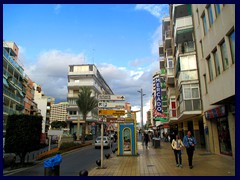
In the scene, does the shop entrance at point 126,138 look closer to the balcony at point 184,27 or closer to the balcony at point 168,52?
the balcony at point 184,27

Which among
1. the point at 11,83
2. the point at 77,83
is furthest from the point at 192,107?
the point at 77,83

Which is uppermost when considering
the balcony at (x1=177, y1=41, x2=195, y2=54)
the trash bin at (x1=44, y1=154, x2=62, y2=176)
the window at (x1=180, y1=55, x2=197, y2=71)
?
the balcony at (x1=177, y1=41, x2=195, y2=54)

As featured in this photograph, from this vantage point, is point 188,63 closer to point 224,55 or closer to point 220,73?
point 220,73

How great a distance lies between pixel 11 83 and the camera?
40094 mm

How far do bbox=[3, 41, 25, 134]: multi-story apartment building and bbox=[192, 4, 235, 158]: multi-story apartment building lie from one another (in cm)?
3258

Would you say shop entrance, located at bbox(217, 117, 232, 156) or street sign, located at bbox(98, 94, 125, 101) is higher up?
street sign, located at bbox(98, 94, 125, 101)

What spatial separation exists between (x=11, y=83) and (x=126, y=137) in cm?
3102

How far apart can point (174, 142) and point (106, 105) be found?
13.9 ft

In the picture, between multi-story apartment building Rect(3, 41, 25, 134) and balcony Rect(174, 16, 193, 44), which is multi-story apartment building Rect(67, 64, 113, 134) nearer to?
multi-story apartment building Rect(3, 41, 25, 134)

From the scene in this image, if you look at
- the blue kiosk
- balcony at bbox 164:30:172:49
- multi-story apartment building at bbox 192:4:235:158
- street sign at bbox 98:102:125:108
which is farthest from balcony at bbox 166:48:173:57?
street sign at bbox 98:102:125:108

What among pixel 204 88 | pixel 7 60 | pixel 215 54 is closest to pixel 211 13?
pixel 215 54

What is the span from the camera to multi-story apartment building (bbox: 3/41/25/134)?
3778 cm

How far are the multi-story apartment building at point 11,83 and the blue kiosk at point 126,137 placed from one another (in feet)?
89.1

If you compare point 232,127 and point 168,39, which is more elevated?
point 168,39
